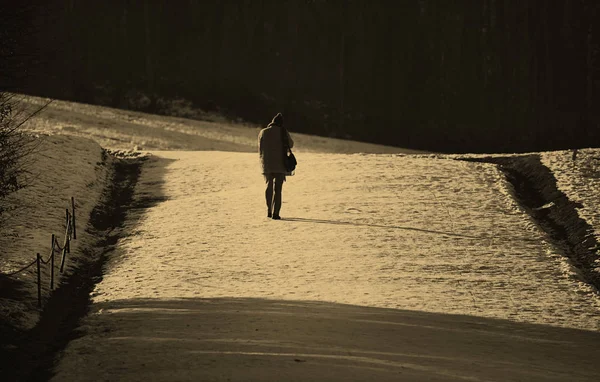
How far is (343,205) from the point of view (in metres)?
23.7

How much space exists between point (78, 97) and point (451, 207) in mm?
34148

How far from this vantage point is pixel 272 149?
20.9 m

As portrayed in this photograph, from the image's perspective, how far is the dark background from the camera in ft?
189

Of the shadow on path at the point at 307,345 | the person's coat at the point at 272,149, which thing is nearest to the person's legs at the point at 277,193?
the person's coat at the point at 272,149

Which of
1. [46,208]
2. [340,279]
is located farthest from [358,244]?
[46,208]

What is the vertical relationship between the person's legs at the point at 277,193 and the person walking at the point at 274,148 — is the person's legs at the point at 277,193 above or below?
below

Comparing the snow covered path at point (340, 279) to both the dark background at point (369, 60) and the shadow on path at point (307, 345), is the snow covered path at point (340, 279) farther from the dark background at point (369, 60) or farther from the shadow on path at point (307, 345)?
the dark background at point (369, 60)

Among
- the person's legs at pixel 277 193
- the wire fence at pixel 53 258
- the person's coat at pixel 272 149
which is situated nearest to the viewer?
the wire fence at pixel 53 258

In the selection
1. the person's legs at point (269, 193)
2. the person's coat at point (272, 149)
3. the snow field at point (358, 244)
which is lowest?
the snow field at point (358, 244)

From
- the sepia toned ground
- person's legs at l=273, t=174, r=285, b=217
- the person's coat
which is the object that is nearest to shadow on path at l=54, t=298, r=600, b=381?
the sepia toned ground

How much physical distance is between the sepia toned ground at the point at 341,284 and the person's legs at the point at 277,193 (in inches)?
14.9

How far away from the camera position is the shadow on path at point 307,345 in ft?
39.5

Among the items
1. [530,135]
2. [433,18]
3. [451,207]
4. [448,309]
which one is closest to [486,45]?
[433,18]

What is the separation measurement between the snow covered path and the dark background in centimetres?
2998
